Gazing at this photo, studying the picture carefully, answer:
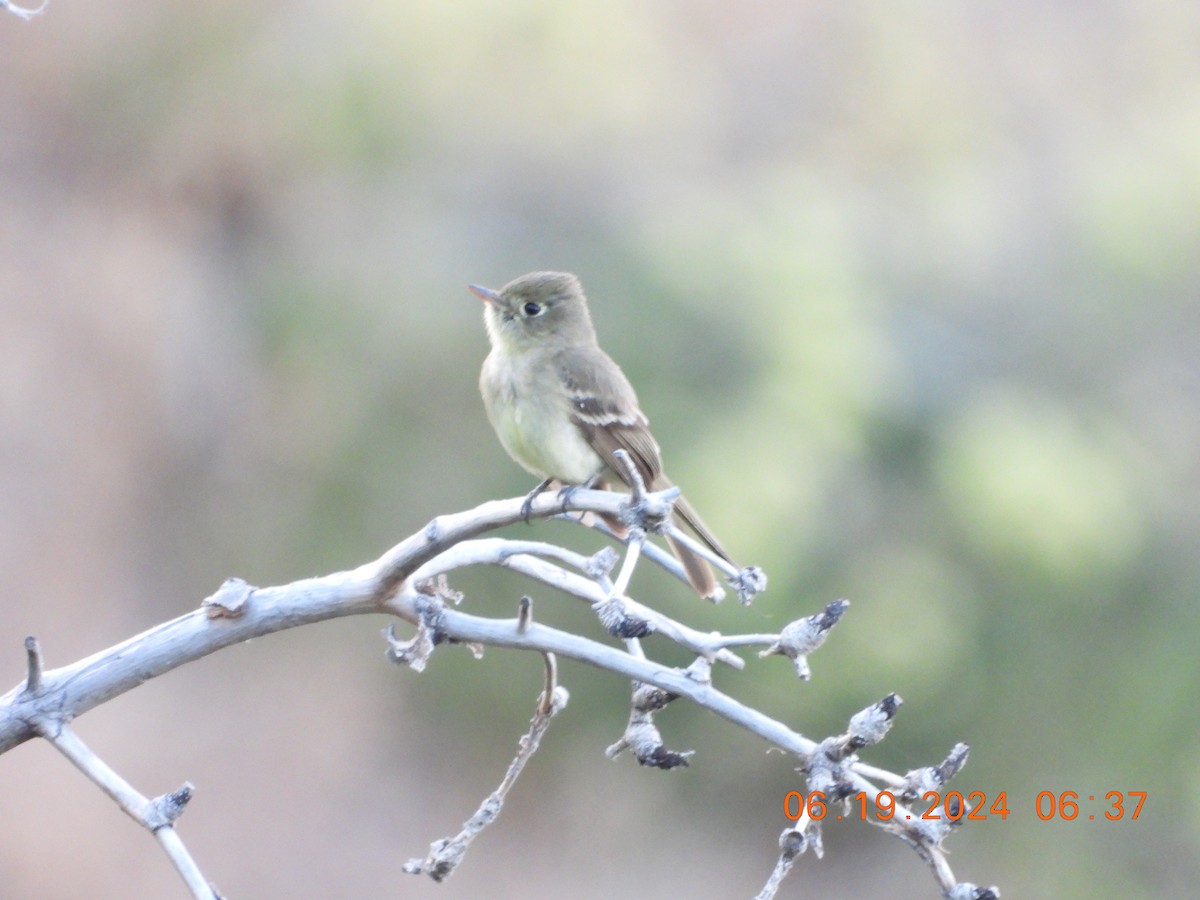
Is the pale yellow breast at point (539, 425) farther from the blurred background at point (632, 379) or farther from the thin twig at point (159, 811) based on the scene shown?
the blurred background at point (632, 379)

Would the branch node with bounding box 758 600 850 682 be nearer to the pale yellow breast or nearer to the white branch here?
the white branch

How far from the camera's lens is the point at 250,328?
367 inches

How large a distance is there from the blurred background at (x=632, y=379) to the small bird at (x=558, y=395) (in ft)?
7.45

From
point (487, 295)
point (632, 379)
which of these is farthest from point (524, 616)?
point (632, 379)

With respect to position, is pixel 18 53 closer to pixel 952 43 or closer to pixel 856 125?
pixel 856 125

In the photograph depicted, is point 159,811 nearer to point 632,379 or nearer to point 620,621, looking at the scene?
point 620,621

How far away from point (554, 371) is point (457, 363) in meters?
4.08

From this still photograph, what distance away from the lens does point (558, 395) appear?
3984 millimetres

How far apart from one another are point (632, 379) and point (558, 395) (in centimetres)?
318

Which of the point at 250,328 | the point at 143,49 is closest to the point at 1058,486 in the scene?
the point at 250,328

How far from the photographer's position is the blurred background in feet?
22.3

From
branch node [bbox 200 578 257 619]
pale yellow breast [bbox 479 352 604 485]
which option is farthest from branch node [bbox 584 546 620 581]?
pale yellow breast [bbox 479 352 604 485]

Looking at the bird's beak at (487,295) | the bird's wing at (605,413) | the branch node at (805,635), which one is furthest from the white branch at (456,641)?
the bird's beak at (487,295)

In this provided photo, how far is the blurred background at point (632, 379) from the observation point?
22.3 feet
